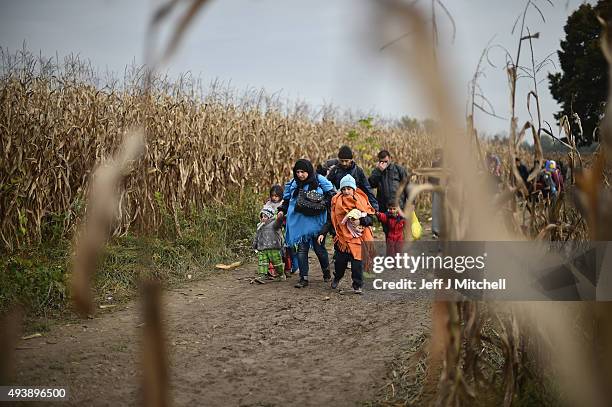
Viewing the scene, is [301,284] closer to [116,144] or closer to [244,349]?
[244,349]

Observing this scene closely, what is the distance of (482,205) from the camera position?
0.64 metres

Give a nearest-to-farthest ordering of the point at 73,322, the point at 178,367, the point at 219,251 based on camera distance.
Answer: the point at 178,367
the point at 73,322
the point at 219,251

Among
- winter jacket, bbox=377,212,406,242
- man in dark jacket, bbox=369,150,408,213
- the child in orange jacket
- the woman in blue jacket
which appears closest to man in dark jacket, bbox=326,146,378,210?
winter jacket, bbox=377,212,406,242

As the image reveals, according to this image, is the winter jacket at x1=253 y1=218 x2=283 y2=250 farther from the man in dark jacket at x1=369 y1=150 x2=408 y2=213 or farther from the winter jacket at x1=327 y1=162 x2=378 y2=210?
the man in dark jacket at x1=369 y1=150 x2=408 y2=213

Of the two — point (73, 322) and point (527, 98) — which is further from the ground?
point (527, 98)

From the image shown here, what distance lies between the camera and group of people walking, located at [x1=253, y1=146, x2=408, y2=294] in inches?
265

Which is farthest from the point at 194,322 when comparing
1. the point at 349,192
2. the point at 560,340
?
the point at 560,340

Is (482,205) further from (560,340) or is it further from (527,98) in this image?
(527,98)

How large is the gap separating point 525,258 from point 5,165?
7.01m

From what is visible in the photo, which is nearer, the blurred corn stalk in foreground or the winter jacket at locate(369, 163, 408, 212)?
the blurred corn stalk in foreground

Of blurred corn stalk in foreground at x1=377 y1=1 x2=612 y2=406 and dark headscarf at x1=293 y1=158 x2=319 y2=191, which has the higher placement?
dark headscarf at x1=293 y1=158 x2=319 y2=191

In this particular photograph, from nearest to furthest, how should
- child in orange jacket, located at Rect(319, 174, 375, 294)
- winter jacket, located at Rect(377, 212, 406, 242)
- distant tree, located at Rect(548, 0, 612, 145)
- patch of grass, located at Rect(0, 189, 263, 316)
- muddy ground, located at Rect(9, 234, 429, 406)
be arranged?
distant tree, located at Rect(548, 0, 612, 145)
muddy ground, located at Rect(9, 234, 429, 406)
patch of grass, located at Rect(0, 189, 263, 316)
child in orange jacket, located at Rect(319, 174, 375, 294)
winter jacket, located at Rect(377, 212, 406, 242)

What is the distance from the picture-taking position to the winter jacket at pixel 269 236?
24.2 ft

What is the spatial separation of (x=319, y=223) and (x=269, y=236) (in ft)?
2.43
